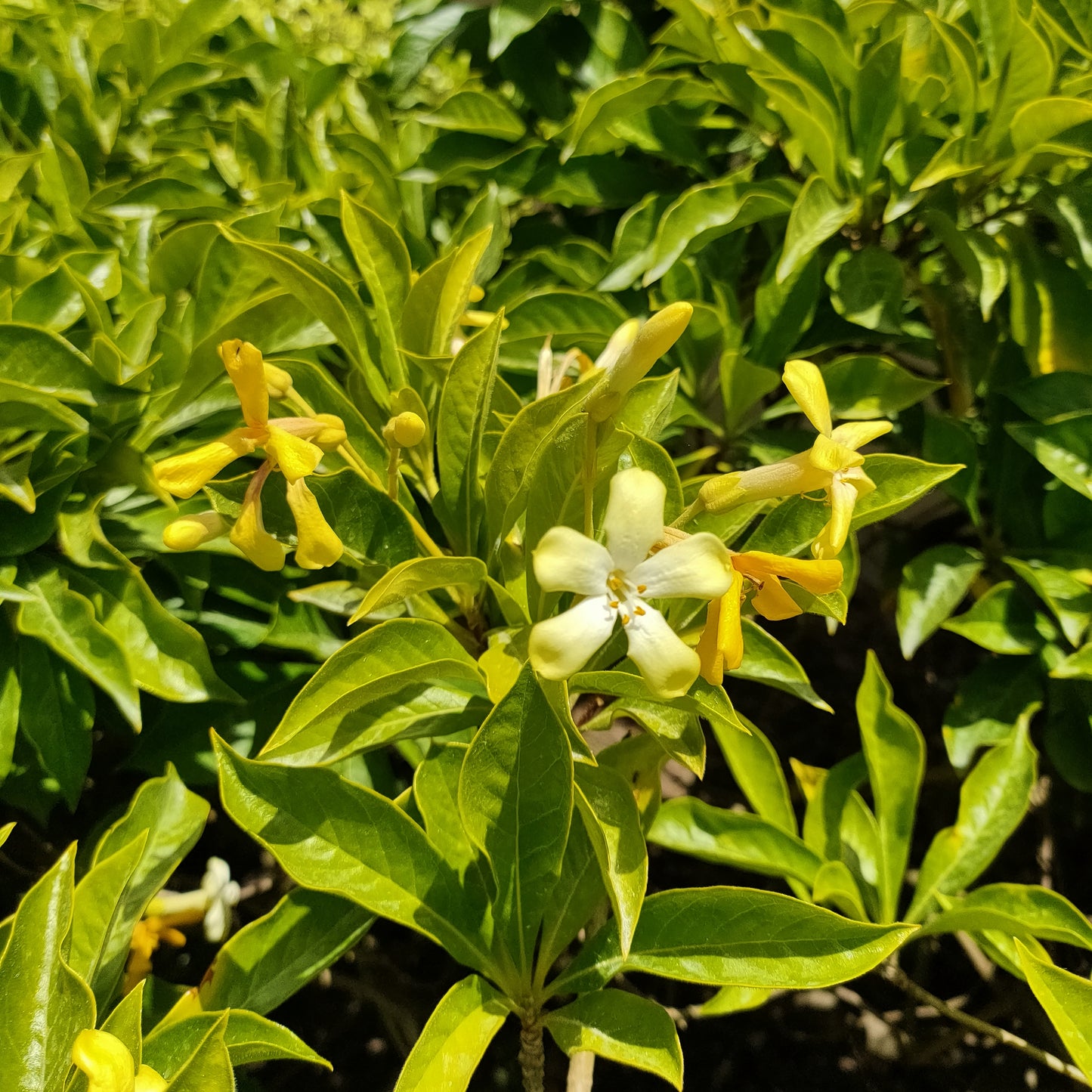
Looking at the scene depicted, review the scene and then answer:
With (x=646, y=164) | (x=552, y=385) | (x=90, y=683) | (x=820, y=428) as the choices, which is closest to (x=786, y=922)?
(x=820, y=428)

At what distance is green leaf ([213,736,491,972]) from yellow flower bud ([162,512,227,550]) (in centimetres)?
17

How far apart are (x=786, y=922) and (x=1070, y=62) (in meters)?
1.27

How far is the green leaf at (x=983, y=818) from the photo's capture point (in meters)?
1.13

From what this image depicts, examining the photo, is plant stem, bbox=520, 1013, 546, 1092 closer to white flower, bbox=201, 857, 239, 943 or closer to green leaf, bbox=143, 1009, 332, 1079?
green leaf, bbox=143, 1009, 332, 1079

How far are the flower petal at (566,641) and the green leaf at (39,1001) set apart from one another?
433mm

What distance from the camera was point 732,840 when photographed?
3.65 ft

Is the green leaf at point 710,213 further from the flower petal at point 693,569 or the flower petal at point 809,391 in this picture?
the flower petal at point 693,569

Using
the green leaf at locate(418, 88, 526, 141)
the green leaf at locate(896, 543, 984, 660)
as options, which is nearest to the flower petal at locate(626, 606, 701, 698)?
the green leaf at locate(896, 543, 984, 660)

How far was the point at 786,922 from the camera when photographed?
0.79 meters

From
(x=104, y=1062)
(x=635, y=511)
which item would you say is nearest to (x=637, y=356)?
(x=635, y=511)

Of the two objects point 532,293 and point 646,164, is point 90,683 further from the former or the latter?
point 646,164

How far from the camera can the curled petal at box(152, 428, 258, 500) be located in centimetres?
71

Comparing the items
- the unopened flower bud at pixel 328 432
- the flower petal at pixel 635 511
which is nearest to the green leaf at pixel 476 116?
the unopened flower bud at pixel 328 432

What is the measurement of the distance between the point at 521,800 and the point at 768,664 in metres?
0.28
